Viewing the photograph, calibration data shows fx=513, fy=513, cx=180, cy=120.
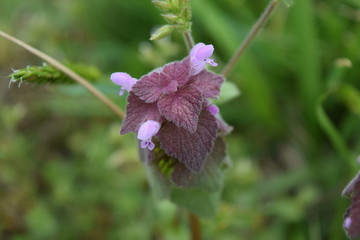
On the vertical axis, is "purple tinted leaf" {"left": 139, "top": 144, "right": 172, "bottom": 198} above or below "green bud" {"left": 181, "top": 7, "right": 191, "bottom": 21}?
below

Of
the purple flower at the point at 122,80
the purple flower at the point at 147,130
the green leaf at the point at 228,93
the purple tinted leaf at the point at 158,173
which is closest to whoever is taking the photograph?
the purple flower at the point at 147,130

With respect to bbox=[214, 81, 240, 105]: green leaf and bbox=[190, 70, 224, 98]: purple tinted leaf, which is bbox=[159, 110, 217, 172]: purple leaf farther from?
bbox=[214, 81, 240, 105]: green leaf

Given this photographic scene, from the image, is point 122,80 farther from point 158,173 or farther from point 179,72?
point 158,173

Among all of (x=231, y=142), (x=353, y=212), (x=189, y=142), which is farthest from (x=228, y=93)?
(x=231, y=142)

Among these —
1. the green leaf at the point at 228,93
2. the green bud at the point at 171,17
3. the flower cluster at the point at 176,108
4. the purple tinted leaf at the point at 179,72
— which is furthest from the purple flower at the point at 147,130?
the green leaf at the point at 228,93

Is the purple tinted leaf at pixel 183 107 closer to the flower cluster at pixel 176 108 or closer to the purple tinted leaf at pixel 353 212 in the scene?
the flower cluster at pixel 176 108

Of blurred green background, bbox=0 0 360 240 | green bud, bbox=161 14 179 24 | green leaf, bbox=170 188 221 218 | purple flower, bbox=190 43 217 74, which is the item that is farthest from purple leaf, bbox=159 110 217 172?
blurred green background, bbox=0 0 360 240

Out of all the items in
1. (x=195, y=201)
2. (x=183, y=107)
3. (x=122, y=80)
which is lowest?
(x=195, y=201)
